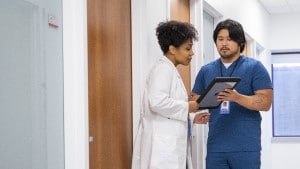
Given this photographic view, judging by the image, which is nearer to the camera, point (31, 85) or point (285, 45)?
point (31, 85)

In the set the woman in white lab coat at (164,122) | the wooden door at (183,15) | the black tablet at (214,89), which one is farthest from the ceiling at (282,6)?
the woman in white lab coat at (164,122)

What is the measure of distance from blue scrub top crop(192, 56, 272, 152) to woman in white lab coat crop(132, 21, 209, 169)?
1.15 feet

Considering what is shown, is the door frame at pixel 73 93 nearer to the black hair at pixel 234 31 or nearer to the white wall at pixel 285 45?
the black hair at pixel 234 31

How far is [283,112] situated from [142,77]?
584cm

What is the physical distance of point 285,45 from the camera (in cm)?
792

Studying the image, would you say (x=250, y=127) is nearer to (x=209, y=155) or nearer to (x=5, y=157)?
(x=209, y=155)

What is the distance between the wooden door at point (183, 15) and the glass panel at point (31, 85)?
1486 mm

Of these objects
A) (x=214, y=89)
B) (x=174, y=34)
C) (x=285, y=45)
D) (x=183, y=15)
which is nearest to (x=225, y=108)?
(x=214, y=89)

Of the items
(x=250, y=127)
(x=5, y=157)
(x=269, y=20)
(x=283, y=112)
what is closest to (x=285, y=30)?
(x=269, y=20)

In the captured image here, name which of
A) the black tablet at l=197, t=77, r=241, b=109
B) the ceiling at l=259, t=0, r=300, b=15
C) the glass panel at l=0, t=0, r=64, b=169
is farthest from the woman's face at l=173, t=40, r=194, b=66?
the ceiling at l=259, t=0, r=300, b=15

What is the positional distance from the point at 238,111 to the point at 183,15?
1.27m

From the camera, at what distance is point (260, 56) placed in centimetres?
746

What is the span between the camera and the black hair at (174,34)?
2.44 meters

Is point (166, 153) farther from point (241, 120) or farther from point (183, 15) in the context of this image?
point (183, 15)
